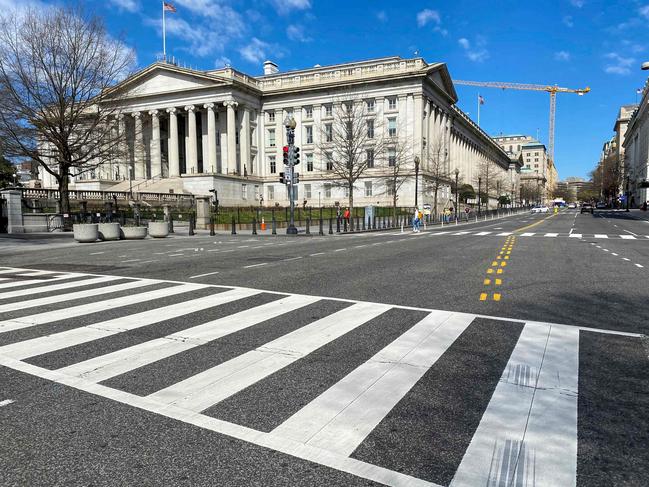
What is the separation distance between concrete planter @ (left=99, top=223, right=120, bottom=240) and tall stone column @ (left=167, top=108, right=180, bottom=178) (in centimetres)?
5064

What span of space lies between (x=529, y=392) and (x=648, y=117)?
11252 cm

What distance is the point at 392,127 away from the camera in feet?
235

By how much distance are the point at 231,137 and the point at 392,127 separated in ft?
80.4

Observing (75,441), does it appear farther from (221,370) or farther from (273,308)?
(273,308)

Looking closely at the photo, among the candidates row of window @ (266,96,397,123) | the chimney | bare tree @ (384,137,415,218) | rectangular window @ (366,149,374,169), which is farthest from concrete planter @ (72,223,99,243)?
the chimney

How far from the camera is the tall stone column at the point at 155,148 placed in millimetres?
73219

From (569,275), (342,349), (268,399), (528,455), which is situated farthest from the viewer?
(569,275)

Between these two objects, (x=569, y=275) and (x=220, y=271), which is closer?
(x=569, y=275)

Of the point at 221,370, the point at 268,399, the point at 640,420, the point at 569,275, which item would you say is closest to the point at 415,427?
the point at 268,399

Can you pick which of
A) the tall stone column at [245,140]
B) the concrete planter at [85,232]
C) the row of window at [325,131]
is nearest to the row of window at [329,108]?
the row of window at [325,131]

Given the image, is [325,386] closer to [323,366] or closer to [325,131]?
[323,366]

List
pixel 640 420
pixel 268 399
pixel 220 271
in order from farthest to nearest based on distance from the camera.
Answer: pixel 220 271
pixel 268 399
pixel 640 420

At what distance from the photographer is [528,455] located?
296 cm

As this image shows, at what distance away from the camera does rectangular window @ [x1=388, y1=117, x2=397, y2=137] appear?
2805 inches
